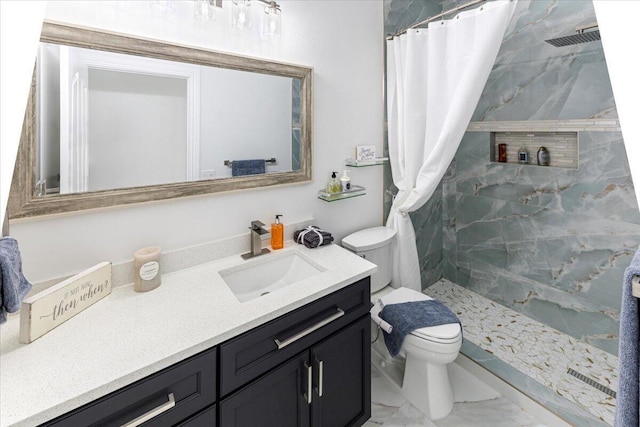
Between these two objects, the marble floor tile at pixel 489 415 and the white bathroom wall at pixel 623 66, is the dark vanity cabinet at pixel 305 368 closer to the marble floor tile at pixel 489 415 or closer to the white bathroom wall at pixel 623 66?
the marble floor tile at pixel 489 415

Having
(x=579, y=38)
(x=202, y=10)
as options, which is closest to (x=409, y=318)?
(x=202, y=10)

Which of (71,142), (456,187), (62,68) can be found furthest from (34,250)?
(456,187)

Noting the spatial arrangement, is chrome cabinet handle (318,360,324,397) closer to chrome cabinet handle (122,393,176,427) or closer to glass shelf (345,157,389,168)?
chrome cabinet handle (122,393,176,427)

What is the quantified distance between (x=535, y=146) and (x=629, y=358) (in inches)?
96.0

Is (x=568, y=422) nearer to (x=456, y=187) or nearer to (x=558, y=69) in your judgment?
(x=456, y=187)

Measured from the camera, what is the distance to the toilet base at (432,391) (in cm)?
178

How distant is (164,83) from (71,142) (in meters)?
0.43

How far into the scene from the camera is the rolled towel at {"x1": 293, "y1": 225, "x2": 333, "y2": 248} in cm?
177

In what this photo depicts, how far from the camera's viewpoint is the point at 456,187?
2.96 meters

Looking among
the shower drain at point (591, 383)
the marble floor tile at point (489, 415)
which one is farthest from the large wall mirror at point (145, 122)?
the shower drain at point (591, 383)

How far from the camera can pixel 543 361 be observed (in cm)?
209

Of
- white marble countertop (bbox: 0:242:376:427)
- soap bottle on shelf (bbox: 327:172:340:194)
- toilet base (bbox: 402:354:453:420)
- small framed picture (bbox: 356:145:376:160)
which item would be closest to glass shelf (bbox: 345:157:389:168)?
small framed picture (bbox: 356:145:376:160)

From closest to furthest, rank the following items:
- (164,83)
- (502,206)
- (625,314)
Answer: (625,314) < (164,83) < (502,206)

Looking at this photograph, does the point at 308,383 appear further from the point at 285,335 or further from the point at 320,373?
the point at 285,335
